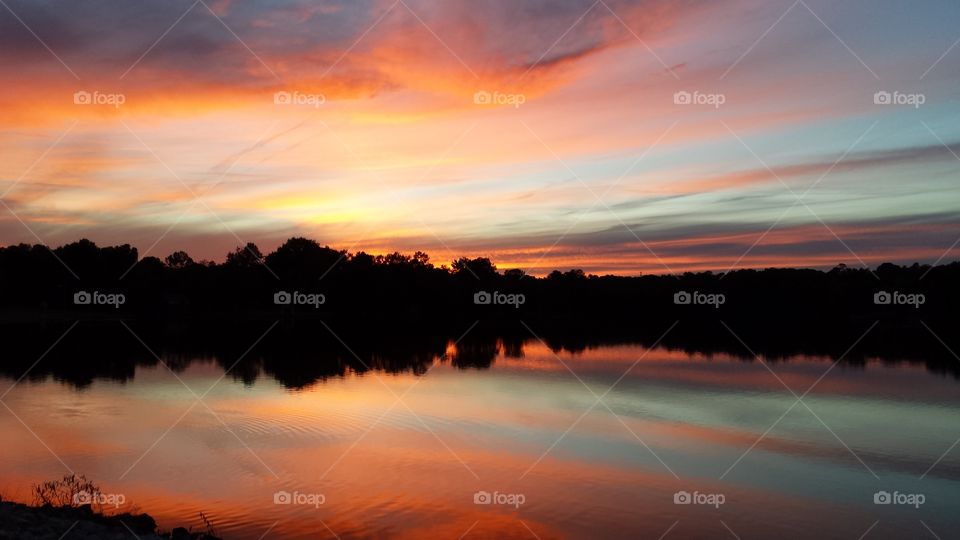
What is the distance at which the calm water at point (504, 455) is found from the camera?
13.0 meters

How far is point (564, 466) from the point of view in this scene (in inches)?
659

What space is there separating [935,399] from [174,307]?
73.9m

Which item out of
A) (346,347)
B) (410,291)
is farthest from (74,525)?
(410,291)

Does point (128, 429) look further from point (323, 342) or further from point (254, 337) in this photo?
point (254, 337)

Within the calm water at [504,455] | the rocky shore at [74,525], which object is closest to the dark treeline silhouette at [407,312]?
the calm water at [504,455]

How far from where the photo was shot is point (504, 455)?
1798 cm

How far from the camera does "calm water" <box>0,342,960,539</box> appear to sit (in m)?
13.0

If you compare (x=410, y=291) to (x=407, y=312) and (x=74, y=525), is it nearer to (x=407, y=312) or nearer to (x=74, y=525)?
(x=407, y=312)

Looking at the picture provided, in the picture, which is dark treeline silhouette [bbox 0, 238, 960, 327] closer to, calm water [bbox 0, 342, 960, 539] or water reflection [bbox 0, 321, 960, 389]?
water reflection [bbox 0, 321, 960, 389]

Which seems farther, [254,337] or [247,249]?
[247,249]

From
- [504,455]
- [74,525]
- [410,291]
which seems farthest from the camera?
[410,291]

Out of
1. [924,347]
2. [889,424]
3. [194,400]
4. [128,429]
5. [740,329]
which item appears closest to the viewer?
[128,429]

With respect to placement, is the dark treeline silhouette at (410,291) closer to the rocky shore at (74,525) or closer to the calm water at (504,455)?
the calm water at (504,455)

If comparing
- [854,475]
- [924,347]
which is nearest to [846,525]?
[854,475]
